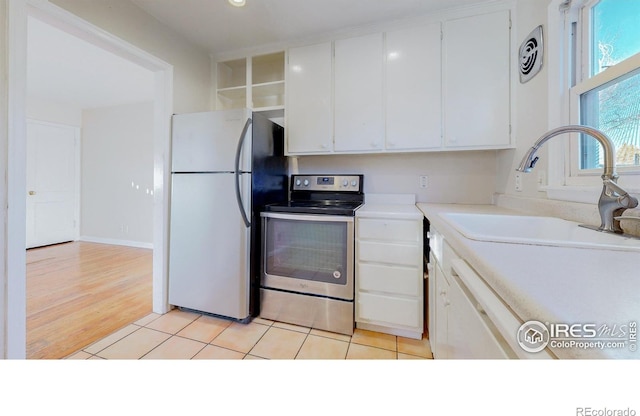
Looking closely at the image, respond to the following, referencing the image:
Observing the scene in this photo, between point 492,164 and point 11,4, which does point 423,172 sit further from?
point 11,4

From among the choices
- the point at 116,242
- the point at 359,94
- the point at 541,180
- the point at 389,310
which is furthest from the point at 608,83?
the point at 116,242

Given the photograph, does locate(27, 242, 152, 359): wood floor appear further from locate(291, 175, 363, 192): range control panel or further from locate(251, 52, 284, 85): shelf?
locate(251, 52, 284, 85): shelf

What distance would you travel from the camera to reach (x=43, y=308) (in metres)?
2.00

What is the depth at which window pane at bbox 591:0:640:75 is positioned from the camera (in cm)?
96

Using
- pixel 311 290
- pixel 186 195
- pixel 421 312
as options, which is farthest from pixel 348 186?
pixel 186 195

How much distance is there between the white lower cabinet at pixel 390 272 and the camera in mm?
1613

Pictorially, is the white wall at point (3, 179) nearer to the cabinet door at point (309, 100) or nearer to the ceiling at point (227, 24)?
the ceiling at point (227, 24)

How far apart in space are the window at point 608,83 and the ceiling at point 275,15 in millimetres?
872

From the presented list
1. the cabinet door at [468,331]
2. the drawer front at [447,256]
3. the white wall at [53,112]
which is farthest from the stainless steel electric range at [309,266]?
the white wall at [53,112]

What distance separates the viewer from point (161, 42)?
194 cm

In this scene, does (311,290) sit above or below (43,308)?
above
